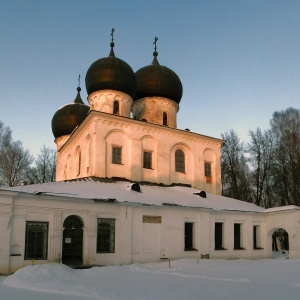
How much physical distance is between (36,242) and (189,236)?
8.53 metres

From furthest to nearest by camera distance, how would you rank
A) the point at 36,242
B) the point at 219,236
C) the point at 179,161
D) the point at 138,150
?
the point at 179,161 < the point at 138,150 < the point at 219,236 < the point at 36,242

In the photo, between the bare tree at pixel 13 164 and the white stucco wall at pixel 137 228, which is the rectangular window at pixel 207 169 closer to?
the white stucco wall at pixel 137 228

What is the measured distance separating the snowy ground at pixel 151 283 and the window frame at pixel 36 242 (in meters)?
2.66

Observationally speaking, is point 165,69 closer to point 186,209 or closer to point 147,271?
point 186,209

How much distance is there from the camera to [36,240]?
623 inches

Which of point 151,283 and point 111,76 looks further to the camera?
point 111,76

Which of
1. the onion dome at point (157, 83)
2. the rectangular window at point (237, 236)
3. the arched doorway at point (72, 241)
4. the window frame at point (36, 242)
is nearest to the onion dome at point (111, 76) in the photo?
the onion dome at point (157, 83)

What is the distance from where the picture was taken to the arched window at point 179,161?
81.9 ft

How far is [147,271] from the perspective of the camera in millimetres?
15133

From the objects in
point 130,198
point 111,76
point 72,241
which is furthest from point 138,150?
point 72,241

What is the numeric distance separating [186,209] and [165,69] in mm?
12139

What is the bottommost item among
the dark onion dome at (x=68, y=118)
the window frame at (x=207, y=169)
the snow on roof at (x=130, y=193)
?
the snow on roof at (x=130, y=193)

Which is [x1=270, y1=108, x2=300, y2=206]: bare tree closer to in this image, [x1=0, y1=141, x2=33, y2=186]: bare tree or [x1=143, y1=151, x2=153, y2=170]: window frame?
[x1=143, y1=151, x2=153, y2=170]: window frame

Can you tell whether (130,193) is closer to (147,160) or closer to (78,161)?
(147,160)
